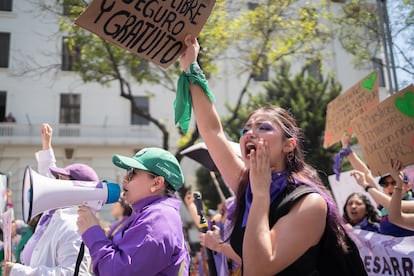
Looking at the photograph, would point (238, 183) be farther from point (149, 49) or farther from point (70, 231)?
point (70, 231)

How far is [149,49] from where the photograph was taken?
6.35ft

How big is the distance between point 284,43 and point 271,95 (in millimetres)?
5706

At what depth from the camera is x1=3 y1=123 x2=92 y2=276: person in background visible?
218 cm

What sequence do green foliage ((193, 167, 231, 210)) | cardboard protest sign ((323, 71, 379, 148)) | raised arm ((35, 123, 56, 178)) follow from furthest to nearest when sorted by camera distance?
green foliage ((193, 167, 231, 210)) < cardboard protest sign ((323, 71, 379, 148)) < raised arm ((35, 123, 56, 178))

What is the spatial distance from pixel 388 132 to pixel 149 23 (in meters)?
2.40

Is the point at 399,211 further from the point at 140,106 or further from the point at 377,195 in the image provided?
the point at 140,106

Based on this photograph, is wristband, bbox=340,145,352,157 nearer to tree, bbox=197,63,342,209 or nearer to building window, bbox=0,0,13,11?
building window, bbox=0,0,13,11

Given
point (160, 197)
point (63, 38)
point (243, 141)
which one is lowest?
point (160, 197)

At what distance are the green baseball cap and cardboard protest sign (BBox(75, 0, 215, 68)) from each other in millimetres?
477

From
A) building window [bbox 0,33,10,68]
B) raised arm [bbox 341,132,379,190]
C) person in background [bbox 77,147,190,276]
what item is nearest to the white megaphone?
person in background [bbox 77,147,190,276]

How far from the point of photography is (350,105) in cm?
427

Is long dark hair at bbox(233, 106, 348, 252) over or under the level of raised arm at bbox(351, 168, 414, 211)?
over

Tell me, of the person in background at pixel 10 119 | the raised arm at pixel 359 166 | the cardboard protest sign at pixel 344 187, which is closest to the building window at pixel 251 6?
the cardboard protest sign at pixel 344 187

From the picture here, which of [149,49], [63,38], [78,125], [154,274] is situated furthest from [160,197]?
[78,125]
